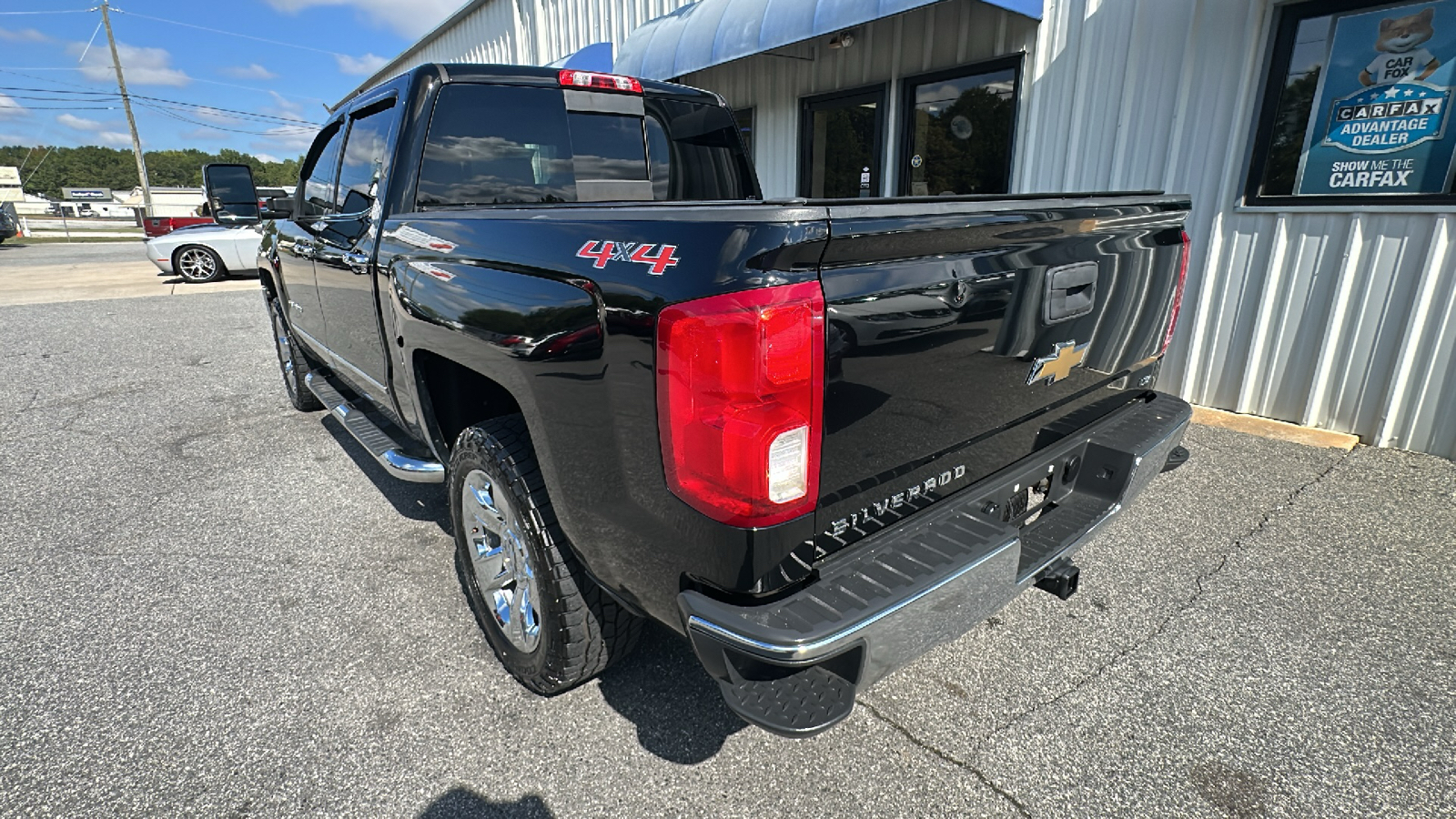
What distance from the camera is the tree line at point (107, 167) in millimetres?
106750

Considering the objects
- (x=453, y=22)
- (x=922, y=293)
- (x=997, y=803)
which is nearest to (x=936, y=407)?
(x=922, y=293)

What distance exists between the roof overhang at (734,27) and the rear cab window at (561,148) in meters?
2.48

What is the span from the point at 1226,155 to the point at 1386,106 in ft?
2.57

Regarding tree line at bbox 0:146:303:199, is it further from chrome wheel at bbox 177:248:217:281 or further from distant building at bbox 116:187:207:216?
chrome wheel at bbox 177:248:217:281

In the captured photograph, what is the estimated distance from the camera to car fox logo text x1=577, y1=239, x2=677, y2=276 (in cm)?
154

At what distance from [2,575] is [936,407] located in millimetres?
3963

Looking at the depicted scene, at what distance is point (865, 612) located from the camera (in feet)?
5.00

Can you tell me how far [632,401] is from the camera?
5.26ft

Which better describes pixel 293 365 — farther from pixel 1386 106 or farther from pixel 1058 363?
pixel 1386 106

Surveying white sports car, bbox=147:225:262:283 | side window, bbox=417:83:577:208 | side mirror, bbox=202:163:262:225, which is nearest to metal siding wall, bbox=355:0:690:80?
white sports car, bbox=147:225:262:283

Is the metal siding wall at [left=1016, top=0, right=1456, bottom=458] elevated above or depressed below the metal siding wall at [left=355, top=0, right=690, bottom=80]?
below

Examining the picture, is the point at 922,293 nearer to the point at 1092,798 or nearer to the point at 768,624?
the point at 768,624

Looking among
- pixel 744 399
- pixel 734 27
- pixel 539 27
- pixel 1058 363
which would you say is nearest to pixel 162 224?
pixel 539 27

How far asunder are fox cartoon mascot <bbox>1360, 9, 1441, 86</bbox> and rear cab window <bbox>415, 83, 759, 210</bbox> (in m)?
3.88
